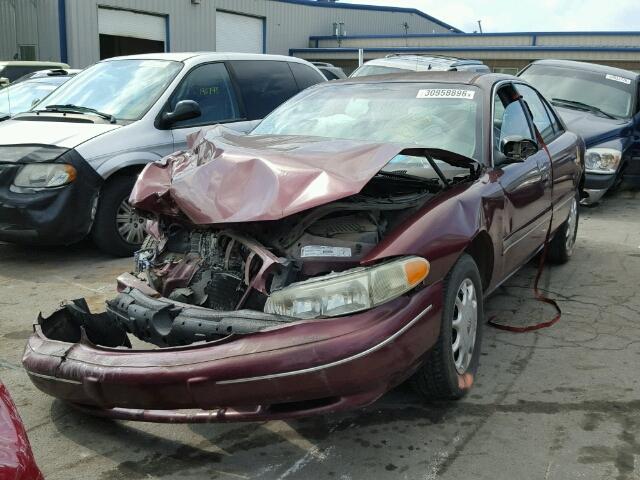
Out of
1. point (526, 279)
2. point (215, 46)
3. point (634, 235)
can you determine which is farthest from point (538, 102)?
point (215, 46)

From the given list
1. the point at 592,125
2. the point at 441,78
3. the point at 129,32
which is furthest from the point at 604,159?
the point at 129,32

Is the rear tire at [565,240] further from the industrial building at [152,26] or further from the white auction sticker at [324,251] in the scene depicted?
the industrial building at [152,26]

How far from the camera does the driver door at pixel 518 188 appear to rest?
13.6ft

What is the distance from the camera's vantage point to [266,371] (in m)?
2.67

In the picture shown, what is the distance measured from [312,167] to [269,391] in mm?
1079

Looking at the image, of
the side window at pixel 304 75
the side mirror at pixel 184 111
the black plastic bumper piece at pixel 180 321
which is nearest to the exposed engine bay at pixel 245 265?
the black plastic bumper piece at pixel 180 321

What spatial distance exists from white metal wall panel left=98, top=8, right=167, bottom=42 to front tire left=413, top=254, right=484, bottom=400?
66.9ft

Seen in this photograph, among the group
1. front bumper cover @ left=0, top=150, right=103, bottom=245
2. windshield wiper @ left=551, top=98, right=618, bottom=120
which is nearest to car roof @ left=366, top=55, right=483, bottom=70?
windshield wiper @ left=551, top=98, right=618, bottom=120

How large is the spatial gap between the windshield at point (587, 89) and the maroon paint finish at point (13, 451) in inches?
355

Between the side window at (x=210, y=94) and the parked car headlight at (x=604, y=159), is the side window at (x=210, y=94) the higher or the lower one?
the higher one

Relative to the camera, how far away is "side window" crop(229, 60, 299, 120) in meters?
7.14

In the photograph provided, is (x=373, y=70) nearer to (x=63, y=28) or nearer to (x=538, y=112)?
(x=538, y=112)

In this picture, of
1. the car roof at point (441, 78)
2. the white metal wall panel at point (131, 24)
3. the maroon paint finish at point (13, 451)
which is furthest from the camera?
the white metal wall panel at point (131, 24)

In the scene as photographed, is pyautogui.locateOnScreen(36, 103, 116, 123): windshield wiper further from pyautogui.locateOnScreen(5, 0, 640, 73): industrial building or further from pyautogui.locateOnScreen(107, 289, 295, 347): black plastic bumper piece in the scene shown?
pyautogui.locateOnScreen(5, 0, 640, 73): industrial building
